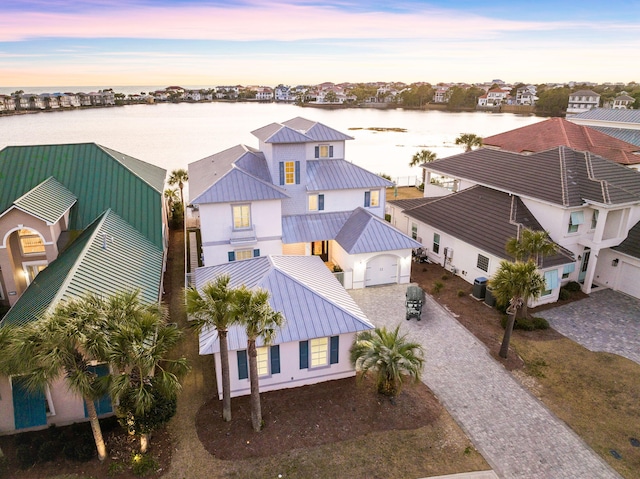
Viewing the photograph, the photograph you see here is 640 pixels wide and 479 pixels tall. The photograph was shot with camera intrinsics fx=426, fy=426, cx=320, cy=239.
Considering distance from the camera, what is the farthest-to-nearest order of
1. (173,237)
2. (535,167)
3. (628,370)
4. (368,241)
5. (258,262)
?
(173,237), (535,167), (368,241), (258,262), (628,370)

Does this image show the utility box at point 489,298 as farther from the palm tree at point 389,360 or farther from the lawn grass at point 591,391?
the palm tree at point 389,360

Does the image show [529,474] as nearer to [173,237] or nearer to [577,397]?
[577,397]

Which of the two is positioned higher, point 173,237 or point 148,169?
point 148,169

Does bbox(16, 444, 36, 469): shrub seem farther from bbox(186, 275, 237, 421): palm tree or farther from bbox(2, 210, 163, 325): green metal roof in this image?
bbox(186, 275, 237, 421): palm tree

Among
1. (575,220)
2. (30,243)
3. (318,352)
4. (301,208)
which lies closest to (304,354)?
(318,352)

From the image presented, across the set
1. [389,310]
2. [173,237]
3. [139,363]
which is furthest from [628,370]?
[173,237]

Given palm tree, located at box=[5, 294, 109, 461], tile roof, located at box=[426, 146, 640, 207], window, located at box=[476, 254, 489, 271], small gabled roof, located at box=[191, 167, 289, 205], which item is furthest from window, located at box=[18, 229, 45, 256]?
tile roof, located at box=[426, 146, 640, 207]
